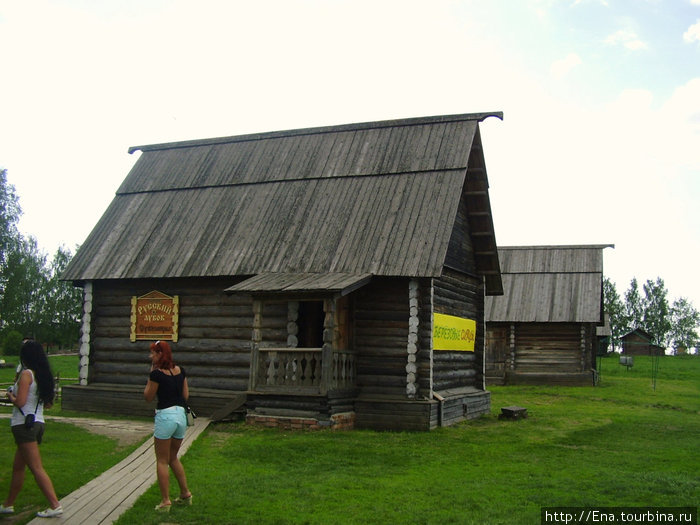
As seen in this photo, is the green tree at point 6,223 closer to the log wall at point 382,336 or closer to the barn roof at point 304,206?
the barn roof at point 304,206

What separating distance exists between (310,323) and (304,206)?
3.06 meters

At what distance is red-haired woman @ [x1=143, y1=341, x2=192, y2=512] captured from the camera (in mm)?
8320

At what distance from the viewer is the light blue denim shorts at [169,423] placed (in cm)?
833

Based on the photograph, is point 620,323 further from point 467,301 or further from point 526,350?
point 467,301

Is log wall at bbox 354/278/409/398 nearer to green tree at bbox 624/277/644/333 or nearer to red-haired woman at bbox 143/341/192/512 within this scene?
red-haired woman at bbox 143/341/192/512

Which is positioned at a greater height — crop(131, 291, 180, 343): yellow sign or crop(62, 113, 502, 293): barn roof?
crop(62, 113, 502, 293): barn roof

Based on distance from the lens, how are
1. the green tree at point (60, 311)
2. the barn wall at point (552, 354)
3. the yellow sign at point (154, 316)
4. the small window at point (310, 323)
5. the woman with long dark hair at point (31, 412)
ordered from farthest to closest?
1. the green tree at point (60, 311)
2. the barn wall at point (552, 354)
3. the yellow sign at point (154, 316)
4. the small window at point (310, 323)
5. the woman with long dark hair at point (31, 412)

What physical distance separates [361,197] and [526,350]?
728 inches

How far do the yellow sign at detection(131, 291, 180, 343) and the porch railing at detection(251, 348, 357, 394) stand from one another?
356cm

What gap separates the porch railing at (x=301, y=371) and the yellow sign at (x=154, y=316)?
3557mm

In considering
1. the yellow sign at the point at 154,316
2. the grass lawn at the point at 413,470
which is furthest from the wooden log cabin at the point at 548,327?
the yellow sign at the point at 154,316

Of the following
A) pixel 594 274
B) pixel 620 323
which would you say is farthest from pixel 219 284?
pixel 620 323

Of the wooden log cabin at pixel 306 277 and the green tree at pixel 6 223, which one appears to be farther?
the green tree at pixel 6 223

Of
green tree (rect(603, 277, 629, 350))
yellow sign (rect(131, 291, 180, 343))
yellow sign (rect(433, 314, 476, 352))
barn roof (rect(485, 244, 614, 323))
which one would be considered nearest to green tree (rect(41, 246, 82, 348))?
barn roof (rect(485, 244, 614, 323))
